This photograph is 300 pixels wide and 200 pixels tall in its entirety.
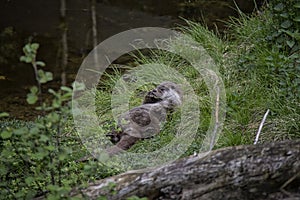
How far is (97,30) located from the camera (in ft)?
24.7

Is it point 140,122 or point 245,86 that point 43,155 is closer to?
Answer: point 140,122

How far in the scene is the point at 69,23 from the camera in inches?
304

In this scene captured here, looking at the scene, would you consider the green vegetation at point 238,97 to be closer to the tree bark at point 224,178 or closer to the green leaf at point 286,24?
the green leaf at point 286,24

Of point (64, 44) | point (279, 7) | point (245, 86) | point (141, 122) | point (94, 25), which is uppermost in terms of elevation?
point (279, 7)

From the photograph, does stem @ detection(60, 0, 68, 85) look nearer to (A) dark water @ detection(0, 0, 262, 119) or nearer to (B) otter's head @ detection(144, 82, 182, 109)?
(A) dark water @ detection(0, 0, 262, 119)

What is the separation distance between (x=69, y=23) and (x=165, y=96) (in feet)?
13.1

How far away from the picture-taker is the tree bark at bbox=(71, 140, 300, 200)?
6.94 feet

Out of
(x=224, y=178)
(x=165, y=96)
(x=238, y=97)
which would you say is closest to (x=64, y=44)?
(x=165, y=96)

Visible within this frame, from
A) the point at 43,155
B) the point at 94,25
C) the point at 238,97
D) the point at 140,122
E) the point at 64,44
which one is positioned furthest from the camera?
the point at 94,25

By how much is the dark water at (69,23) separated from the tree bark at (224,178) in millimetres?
3420

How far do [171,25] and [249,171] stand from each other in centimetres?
540

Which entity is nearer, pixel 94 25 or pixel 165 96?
pixel 165 96

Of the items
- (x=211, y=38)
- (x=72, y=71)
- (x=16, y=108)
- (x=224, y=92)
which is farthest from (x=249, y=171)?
(x=72, y=71)

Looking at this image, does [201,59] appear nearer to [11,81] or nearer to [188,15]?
[11,81]
